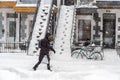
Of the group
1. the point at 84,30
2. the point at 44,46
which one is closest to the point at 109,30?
the point at 84,30

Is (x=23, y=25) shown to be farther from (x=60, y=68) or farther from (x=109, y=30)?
(x=60, y=68)

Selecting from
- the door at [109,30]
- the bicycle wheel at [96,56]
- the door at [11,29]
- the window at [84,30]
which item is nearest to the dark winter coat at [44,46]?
the bicycle wheel at [96,56]

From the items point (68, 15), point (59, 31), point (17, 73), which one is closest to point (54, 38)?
point (59, 31)

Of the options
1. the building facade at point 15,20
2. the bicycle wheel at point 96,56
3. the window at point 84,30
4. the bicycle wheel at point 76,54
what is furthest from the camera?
the window at point 84,30

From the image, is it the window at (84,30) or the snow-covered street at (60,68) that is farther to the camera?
the window at (84,30)

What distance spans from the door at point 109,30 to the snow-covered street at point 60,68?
6740 millimetres

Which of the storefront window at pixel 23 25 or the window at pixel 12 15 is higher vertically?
the window at pixel 12 15

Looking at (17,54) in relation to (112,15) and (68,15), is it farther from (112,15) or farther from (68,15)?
(112,15)

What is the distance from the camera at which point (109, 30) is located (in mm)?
38188

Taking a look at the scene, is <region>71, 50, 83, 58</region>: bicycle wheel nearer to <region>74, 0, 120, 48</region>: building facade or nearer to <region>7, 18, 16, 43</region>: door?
<region>74, 0, 120, 48</region>: building facade

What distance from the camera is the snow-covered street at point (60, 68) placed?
63.6ft

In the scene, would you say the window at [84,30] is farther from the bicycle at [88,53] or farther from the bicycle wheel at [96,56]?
the bicycle wheel at [96,56]

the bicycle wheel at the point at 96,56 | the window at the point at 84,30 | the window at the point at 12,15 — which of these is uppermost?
the window at the point at 12,15

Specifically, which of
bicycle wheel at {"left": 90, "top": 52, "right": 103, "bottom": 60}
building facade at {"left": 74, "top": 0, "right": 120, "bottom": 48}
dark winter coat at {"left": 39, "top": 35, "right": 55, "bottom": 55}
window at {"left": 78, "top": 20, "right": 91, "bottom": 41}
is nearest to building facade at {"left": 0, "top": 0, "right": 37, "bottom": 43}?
building facade at {"left": 74, "top": 0, "right": 120, "bottom": 48}
